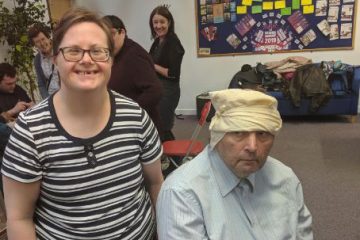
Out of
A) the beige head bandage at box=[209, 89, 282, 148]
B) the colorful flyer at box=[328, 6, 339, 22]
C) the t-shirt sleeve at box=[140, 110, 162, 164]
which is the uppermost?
the colorful flyer at box=[328, 6, 339, 22]

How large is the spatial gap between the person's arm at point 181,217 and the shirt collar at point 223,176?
10 centimetres

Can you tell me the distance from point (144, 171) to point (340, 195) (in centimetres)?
208

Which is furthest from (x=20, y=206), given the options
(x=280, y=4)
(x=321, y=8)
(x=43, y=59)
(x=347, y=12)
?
(x=347, y=12)

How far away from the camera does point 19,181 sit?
99 centimetres

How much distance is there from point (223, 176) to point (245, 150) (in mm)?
109

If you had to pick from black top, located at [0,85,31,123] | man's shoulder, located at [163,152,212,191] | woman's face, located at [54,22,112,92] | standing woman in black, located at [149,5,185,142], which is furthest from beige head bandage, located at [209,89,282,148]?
black top, located at [0,85,31,123]

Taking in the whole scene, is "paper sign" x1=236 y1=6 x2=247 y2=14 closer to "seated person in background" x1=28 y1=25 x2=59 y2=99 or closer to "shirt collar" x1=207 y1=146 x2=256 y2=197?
"seated person in background" x1=28 y1=25 x2=59 y2=99

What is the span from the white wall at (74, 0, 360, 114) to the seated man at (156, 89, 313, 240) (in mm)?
4517

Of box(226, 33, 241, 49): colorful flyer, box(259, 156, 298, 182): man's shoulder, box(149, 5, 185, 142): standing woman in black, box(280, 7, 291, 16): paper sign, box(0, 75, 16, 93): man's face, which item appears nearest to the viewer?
box(259, 156, 298, 182): man's shoulder

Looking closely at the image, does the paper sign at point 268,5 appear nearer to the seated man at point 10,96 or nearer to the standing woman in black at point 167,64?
the standing woman in black at point 167,64

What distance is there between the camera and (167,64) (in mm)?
2781

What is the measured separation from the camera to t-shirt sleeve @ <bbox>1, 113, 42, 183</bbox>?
3.24 ft

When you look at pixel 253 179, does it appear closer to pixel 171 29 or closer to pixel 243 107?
pixel 243 107

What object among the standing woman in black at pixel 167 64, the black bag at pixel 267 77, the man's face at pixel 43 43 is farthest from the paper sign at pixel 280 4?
the man's face at pixel 43 43
